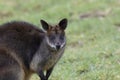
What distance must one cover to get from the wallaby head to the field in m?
1.05

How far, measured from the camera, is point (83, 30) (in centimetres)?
1430

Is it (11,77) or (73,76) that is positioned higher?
(11,77)

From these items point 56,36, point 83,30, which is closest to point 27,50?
point 56,36

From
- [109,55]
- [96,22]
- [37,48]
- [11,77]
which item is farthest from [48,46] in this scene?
[96,22]

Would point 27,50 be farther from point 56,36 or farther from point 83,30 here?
point 83,30

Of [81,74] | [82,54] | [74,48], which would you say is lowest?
[74,48]

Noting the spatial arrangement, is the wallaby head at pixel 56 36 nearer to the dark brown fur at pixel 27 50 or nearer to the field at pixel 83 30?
the dark brown fur at pixel 27 50

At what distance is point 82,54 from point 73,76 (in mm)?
1930

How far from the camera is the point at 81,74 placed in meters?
8.97

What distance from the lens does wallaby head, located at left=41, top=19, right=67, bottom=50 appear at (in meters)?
7.72

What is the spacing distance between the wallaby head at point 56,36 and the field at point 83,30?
105cm

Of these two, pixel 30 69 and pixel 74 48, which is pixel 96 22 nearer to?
pixel 74 48

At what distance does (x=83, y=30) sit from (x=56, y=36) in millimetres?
6581

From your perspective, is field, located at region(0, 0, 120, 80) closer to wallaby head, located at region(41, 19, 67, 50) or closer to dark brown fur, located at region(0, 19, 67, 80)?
dark brown fur, located at region(0, 19, 67, 80)
